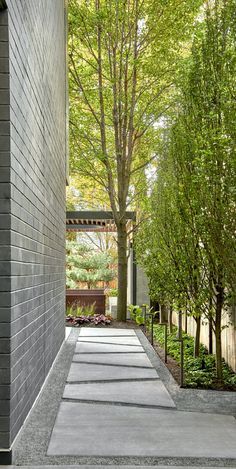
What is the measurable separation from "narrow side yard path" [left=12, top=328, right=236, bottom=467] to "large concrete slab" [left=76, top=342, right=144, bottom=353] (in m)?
1.38

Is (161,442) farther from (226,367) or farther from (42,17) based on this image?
(42,17)

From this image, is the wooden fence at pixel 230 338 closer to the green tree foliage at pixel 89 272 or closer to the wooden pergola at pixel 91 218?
the wooden pergola at pixel 91 218

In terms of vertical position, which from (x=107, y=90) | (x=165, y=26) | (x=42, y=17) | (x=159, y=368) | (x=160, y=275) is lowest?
(x=159, y=368)

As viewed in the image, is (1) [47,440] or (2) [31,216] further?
(2) [31,216]

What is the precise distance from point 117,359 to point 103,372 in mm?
964

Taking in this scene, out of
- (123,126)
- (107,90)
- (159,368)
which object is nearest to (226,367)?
(159,368)

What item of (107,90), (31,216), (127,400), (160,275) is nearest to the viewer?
(31,216)

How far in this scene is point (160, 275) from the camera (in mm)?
9312

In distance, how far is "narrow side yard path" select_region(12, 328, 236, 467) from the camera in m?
3.29

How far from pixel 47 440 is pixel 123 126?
30.9ft

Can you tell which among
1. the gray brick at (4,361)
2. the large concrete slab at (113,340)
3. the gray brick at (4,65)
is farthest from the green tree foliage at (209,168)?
the gray brick at (4,361)

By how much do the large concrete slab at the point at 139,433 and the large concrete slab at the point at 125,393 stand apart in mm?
267

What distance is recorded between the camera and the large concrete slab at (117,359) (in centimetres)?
683

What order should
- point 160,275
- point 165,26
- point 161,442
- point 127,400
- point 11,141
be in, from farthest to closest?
1. point 165,26
2. point 160,275
3. point 127,400
4. point 161,442
5. point 11,141
